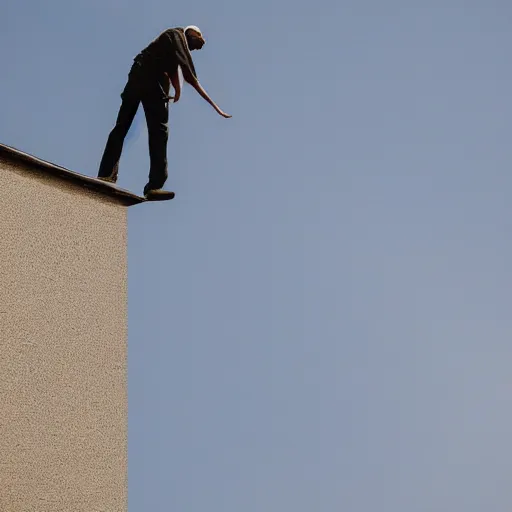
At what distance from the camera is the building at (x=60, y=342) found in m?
9.30

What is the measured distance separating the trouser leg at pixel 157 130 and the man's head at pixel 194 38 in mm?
690

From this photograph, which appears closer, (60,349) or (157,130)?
(60,349)

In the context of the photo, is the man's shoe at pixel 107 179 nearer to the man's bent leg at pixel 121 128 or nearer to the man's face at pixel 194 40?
the man's bent leg at pixel 121 128

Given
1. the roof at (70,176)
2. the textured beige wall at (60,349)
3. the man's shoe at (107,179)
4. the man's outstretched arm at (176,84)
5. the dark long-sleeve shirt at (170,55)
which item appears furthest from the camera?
the man's outstretched arm at (176,84)

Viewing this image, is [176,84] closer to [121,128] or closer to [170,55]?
[170,55]

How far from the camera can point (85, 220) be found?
422 inches

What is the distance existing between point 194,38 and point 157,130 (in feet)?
3.96

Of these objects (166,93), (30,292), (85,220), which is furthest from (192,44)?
(30,292)

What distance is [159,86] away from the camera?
1180 cm

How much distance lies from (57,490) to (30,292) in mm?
1936

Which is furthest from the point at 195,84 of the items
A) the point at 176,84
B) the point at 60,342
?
the point at 60,342

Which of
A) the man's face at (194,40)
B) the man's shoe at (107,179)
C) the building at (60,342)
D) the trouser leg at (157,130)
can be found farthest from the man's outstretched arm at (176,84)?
the building at (60,342)

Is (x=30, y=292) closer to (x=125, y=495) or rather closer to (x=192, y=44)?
(x=125, y=495)

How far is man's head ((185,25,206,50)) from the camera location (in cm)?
1184
